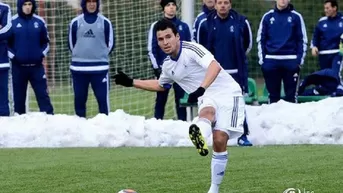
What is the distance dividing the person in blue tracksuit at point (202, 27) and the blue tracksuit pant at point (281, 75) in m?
1.25

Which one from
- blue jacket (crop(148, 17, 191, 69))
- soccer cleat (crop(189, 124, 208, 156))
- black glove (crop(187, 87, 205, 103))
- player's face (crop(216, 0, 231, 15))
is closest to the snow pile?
blue jacket (crop(148, 17, 191, 69))

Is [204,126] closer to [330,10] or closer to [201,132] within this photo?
[201,132]

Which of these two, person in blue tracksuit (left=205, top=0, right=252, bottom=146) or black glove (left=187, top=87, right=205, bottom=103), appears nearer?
black glove (left=187, top=87, right=205, bottom=103)

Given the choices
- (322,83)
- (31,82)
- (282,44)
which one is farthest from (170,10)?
(322,83)

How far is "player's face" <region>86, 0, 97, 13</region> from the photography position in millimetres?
16109

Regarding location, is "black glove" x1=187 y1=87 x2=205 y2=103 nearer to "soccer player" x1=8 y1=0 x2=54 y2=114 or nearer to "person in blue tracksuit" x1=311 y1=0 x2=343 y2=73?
"soccer player" x1=8 y1=0 x2=54 y2=114

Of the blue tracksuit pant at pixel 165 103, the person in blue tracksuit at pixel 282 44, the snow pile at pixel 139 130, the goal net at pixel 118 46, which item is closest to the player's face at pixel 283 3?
the person in blue tracksuit at pixel 282 44

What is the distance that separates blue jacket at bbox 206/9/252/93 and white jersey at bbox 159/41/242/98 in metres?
4.62

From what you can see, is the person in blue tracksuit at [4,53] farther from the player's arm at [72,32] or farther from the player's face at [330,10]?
the player's face at [330,10]

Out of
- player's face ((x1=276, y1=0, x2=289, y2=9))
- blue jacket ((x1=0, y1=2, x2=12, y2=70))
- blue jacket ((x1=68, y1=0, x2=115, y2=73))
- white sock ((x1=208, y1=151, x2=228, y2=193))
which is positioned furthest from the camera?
blue jacket ((x1=68, y1=0, x2=115, y2=73))

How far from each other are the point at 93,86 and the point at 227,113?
22.4 feet

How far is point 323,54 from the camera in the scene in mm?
18891

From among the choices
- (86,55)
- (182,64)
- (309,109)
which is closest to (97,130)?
(86,55)

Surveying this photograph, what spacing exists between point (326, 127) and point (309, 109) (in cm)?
61
